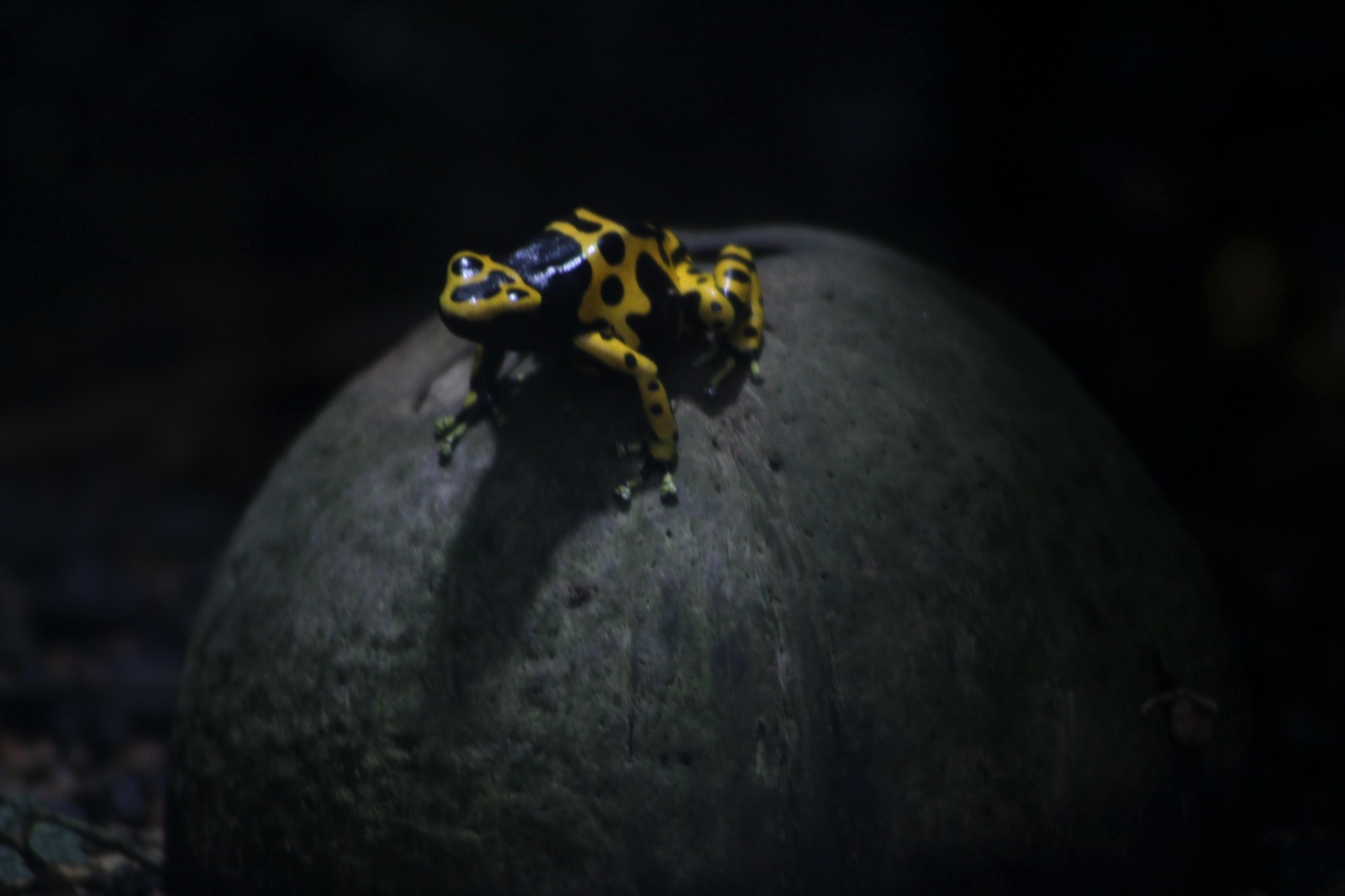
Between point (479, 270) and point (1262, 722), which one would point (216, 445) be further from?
point (1262, 722)

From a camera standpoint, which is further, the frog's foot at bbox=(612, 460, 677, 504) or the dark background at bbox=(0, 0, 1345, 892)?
the dark background at bbox=(0, 0, 1345, 892)

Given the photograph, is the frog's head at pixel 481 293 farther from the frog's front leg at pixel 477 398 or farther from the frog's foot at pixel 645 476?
the frog's foot at pixel 645 476

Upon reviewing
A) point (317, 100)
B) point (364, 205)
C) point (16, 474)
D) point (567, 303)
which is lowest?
point (16, 474)

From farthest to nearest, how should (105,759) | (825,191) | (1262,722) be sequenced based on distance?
(825,191), (105,759), (1262,722)

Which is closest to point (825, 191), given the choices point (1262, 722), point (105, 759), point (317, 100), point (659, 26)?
point (659, 26)

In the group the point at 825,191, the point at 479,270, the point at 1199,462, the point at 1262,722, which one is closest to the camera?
the point at 479,270

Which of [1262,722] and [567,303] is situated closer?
[567,303]

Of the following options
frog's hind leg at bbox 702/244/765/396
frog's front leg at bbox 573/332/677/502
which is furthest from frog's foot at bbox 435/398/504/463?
frog's hind leg at bbox 702/244/765/396

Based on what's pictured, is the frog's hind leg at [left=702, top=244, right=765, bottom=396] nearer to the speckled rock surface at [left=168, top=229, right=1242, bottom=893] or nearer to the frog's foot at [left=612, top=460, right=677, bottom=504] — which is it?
the speckled rock surface at [left=168, top=229, right=1242, bottom=893]
